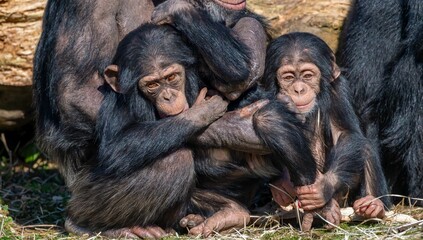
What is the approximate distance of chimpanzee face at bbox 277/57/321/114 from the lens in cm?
690

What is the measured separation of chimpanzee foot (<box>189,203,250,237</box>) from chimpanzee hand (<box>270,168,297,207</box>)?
238 mm

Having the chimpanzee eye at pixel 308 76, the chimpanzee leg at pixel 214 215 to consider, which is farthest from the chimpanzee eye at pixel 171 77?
the chimpanzee eye at pixel 308 76

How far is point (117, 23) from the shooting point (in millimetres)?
7000

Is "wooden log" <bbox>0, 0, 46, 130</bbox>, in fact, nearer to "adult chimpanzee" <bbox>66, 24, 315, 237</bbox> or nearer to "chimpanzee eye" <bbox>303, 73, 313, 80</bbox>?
"adult chimpanzee" <bbox>66, 24, 315, 237</bbox>

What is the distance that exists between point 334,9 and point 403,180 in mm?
1571

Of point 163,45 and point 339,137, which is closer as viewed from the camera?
point 163,45

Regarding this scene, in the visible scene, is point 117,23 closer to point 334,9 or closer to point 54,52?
point 54,52

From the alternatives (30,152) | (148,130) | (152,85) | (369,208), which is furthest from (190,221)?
(30,152)

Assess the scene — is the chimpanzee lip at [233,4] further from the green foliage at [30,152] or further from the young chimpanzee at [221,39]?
the green foliage at [30,152]

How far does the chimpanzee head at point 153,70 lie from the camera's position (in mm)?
6531

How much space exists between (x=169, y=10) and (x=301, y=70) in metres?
1.00

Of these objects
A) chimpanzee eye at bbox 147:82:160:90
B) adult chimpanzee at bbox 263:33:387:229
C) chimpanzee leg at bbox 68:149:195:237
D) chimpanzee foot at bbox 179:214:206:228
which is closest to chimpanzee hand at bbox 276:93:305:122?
adult chimpanzee at bbox 263:33:387:229

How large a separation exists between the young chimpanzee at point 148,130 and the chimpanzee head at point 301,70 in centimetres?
53

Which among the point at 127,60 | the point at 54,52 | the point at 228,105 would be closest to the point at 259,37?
the point at 228,105
